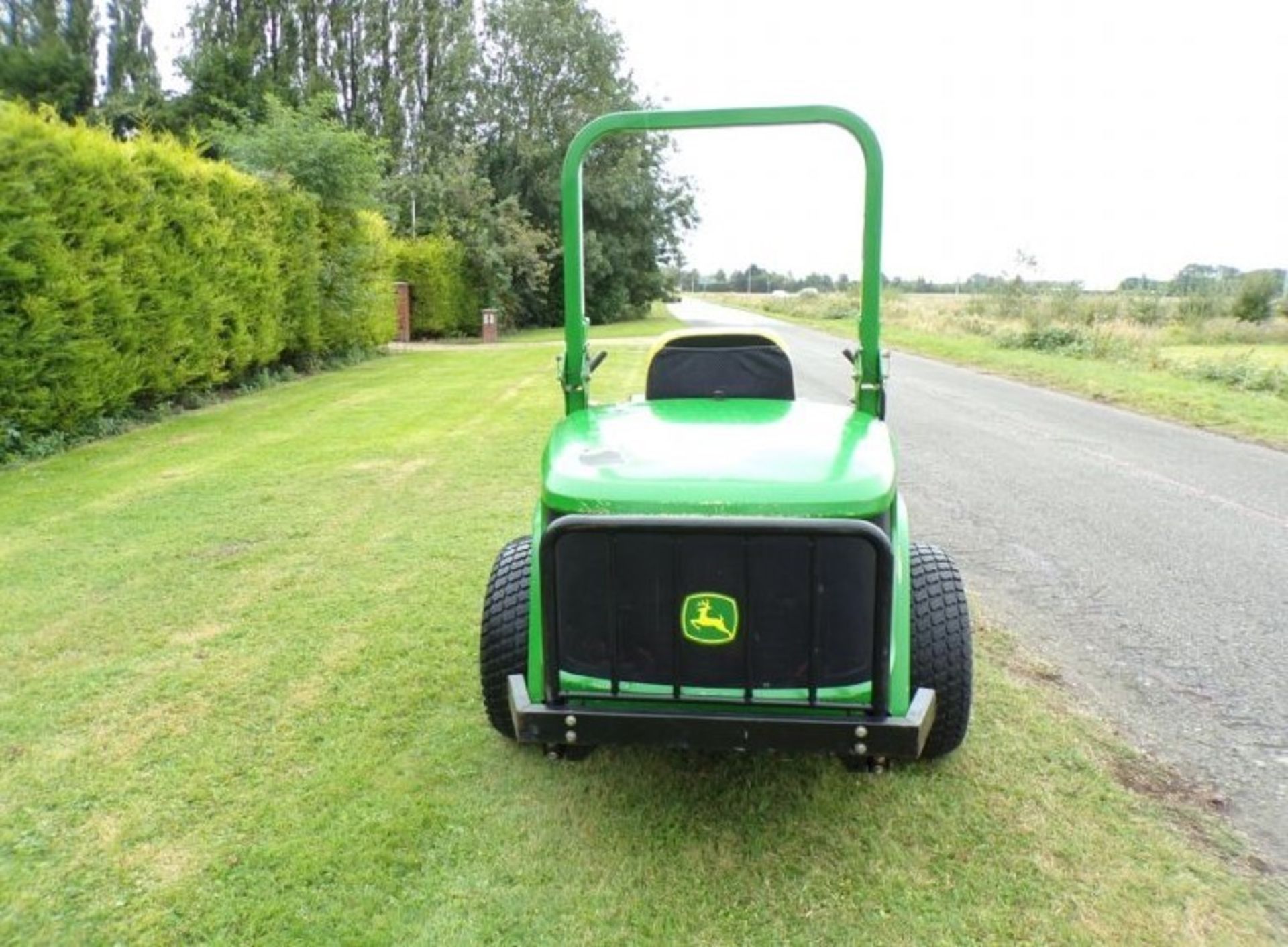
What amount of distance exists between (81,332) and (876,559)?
7958mm

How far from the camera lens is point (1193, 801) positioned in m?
2.78

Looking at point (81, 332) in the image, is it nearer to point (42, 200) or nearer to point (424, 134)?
point (42, 200)

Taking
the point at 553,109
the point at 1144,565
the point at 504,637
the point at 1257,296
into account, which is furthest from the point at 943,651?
the point at 1257,296

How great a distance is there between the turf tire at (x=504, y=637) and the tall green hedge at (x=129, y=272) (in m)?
6.22

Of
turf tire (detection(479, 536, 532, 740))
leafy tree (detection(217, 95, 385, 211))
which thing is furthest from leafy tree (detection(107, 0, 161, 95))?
turf tire (detection(479, 536, 532, 740))

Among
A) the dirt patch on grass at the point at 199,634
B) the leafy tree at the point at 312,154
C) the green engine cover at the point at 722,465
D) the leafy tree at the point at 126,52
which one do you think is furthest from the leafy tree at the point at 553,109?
the green engine cover at the point at 722,465

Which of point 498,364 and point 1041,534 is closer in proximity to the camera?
point 1041,534

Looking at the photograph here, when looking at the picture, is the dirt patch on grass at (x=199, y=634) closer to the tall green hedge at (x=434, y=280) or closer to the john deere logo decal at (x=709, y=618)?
the john deere logo decal at (x=709, y=618)

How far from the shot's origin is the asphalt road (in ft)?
10.6

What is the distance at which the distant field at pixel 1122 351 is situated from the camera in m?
11.5

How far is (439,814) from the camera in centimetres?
267

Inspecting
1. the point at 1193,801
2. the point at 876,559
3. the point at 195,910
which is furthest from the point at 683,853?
the point at 1193,801

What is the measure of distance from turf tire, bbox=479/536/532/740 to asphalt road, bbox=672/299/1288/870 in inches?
82.7

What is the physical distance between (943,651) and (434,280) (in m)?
20.6
